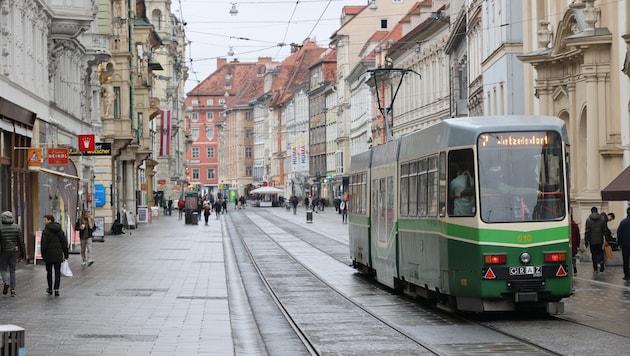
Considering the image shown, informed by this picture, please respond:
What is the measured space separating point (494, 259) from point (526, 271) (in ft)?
1.67

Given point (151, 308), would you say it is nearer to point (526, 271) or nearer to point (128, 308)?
point (128, 308)

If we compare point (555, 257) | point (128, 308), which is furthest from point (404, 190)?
point (128, 308)

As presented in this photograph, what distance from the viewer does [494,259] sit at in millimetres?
18922

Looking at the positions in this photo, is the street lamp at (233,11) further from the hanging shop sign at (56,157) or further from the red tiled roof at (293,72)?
the red tiled roof at (293,72)

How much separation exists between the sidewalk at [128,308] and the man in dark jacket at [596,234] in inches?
346

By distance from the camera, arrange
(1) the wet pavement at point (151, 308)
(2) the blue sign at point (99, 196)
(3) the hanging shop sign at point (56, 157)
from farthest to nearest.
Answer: (2) the blue sign at point (99, 196), (3) the hanging shop sign at point (56, 157), (1) the wet pavement at point (151, 308)

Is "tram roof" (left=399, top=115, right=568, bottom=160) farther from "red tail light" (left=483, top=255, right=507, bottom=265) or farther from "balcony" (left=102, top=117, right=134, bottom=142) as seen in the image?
"balcony" (left=102, top=117, right=134, bottom=142)

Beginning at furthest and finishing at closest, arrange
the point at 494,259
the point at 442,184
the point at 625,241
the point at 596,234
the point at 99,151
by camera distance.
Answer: the point at 99,151 → the point at 596,234 → the point at 625,241 → the point at 442,184 → the point at 494,259

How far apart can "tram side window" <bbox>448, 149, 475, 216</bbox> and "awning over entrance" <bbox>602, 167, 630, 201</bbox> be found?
35.1 feet

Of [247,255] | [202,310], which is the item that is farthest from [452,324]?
[247,255]

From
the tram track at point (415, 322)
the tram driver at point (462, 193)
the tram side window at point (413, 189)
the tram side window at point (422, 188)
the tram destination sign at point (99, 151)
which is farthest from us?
the tram destination sign at point (99, 151)

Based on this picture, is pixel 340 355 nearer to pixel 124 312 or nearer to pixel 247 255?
pixel 124 312

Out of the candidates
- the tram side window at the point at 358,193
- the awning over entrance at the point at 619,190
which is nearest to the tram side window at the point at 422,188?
the tram side window at the point at 358,193

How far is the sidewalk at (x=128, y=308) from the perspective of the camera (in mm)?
16312
